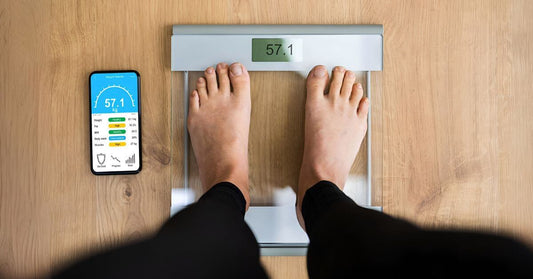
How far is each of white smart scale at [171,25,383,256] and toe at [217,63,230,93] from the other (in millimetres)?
25

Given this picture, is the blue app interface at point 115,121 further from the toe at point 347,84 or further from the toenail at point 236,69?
the toe at point 347,84

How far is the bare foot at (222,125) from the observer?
0.63m

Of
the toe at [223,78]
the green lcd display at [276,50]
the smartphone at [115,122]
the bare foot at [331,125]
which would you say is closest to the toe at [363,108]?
the bare foot at [331,125]

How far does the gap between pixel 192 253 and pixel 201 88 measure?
0.35 metres

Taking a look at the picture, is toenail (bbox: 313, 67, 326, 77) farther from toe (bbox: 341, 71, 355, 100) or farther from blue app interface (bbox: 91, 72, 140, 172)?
blue app interface (bbox: 91, 72, 140, 172)

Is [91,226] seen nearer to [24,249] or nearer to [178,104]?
[24,249]

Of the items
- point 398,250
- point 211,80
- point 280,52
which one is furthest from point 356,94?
point 398,250

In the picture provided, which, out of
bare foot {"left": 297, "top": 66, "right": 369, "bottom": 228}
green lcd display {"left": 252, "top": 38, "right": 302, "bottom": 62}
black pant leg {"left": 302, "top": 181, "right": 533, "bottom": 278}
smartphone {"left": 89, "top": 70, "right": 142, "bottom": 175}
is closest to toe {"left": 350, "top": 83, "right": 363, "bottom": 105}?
bare foot {"left": 297, "top": 66, "right": 369, "bottom": 228}

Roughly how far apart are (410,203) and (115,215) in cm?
Result: 51

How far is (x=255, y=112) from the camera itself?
0.64 m

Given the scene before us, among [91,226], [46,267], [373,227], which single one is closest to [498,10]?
[373,227]

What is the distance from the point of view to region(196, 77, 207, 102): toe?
644 mm

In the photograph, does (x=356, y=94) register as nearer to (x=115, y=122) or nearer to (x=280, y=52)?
(x=280, y=52)

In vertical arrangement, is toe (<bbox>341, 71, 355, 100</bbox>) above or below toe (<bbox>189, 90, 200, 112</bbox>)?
above
